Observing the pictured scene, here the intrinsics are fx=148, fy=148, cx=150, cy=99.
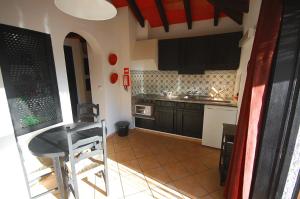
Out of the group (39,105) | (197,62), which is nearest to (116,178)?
(39,105)

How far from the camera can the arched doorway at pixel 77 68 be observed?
160 inches

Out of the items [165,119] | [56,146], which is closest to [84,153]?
[56,146]

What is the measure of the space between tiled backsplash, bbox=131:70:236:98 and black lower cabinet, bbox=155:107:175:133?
0.60 meters

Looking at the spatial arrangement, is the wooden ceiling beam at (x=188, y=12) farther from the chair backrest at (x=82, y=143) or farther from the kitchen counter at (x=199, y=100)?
the chair backrest at (x=82, y=143)

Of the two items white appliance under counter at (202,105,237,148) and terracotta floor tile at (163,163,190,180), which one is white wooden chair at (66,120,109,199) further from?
white appliance under counter at (202,105,237,148)

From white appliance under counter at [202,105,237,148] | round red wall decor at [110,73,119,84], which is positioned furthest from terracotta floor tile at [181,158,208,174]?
round red wall decor at [110,73,119,84]

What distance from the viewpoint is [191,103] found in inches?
121

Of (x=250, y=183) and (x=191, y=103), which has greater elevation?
(x=191, y=103)

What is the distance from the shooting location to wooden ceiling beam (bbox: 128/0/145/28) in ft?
10.3

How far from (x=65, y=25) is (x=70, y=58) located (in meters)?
1.96

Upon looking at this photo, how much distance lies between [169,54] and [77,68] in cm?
270

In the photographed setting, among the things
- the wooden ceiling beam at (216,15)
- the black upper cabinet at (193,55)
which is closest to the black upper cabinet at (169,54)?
the black upper cabinet at (193,55)

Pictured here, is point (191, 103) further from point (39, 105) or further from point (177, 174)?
point (39, 105)

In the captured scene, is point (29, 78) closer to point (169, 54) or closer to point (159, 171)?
point (159, 171)
